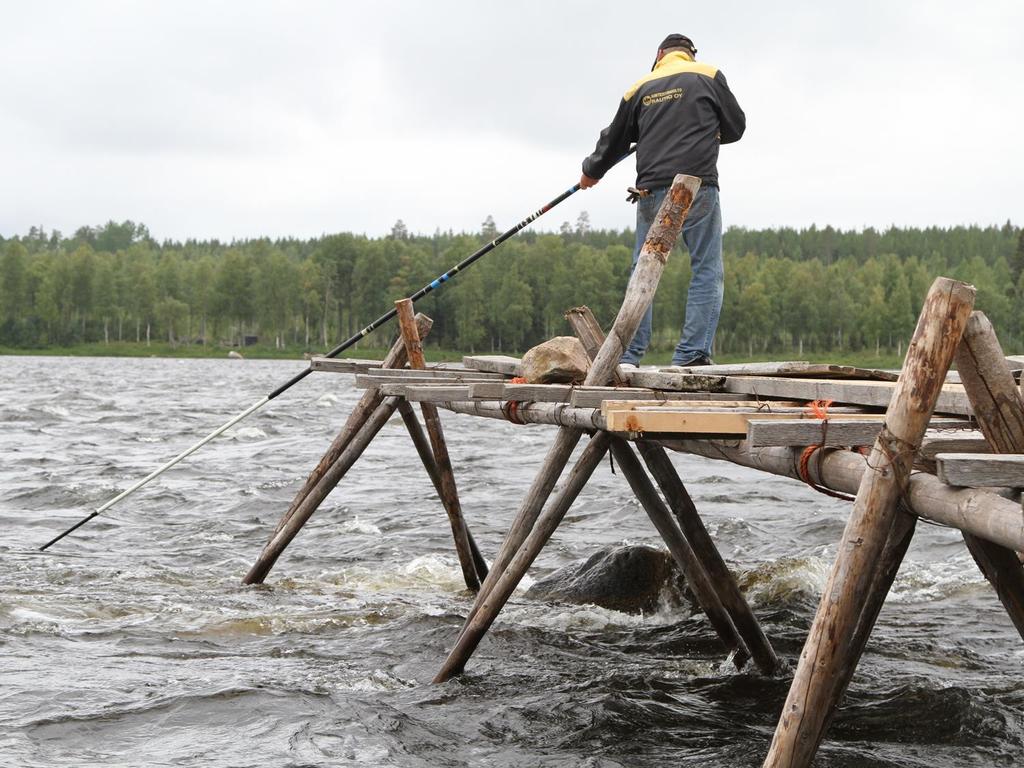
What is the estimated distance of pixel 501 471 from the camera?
869 inches

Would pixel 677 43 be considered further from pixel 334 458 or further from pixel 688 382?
pixel 334 458

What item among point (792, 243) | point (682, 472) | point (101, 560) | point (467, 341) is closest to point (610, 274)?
point (467, 341)

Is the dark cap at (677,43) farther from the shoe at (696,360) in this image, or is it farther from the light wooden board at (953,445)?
the light wooden board at (953,445)

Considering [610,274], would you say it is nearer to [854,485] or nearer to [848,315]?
[848,315]

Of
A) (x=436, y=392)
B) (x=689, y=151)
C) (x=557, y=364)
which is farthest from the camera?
(x=689, y=151)

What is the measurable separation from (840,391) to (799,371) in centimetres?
107

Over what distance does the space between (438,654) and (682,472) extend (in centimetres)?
1395

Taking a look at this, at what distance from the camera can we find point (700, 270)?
31.9 ft

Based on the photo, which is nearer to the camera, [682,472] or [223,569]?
[223,569]

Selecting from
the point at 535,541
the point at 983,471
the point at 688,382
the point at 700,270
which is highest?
the point at 700,270

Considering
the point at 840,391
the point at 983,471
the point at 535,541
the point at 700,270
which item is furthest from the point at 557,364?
the point at 983,471

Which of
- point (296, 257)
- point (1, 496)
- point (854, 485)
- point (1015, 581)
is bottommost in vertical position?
point (1, 496)

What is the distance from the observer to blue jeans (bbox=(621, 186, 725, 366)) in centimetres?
951

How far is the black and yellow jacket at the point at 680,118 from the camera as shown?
946 cm
